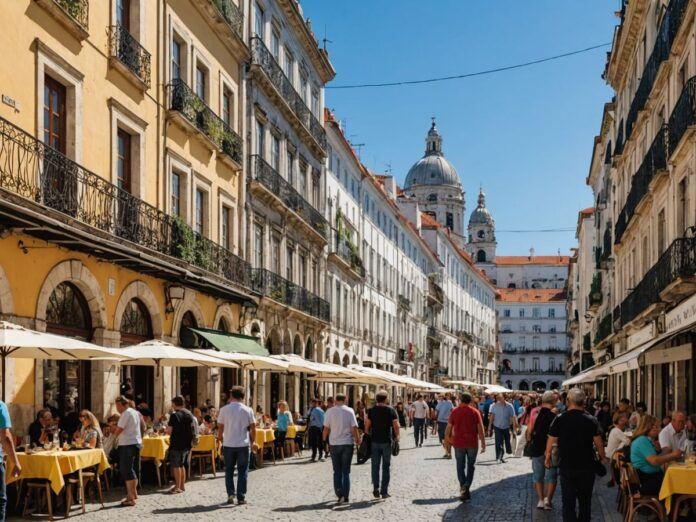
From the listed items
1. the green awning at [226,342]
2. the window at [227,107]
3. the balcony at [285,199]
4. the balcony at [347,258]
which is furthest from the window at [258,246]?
the balcony at [347,258]

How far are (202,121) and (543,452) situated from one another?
15.0m

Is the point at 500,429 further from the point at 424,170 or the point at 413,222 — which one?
the point at 424,170

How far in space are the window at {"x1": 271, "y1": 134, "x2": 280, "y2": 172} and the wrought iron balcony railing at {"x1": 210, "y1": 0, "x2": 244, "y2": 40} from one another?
16.7ft

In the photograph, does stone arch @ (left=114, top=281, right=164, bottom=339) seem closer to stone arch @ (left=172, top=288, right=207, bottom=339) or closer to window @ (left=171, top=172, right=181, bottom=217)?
stone arch @ (left=172, top=288, right=207, bottom=339)

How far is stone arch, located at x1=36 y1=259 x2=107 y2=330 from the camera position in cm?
1731

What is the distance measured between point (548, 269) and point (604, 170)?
131 meters

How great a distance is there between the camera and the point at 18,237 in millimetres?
16422

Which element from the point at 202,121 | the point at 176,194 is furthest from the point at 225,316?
the point at 202,121

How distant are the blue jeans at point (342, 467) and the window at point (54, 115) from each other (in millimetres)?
7669

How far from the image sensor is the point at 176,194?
25656mm

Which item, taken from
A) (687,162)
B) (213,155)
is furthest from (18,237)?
(687,162)

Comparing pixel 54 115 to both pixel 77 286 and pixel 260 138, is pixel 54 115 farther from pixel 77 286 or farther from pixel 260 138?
pixel 260 138

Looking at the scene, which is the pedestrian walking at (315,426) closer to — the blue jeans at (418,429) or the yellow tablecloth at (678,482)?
the blue jeans at (418,429)

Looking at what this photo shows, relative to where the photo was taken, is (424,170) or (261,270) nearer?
(261,270)
